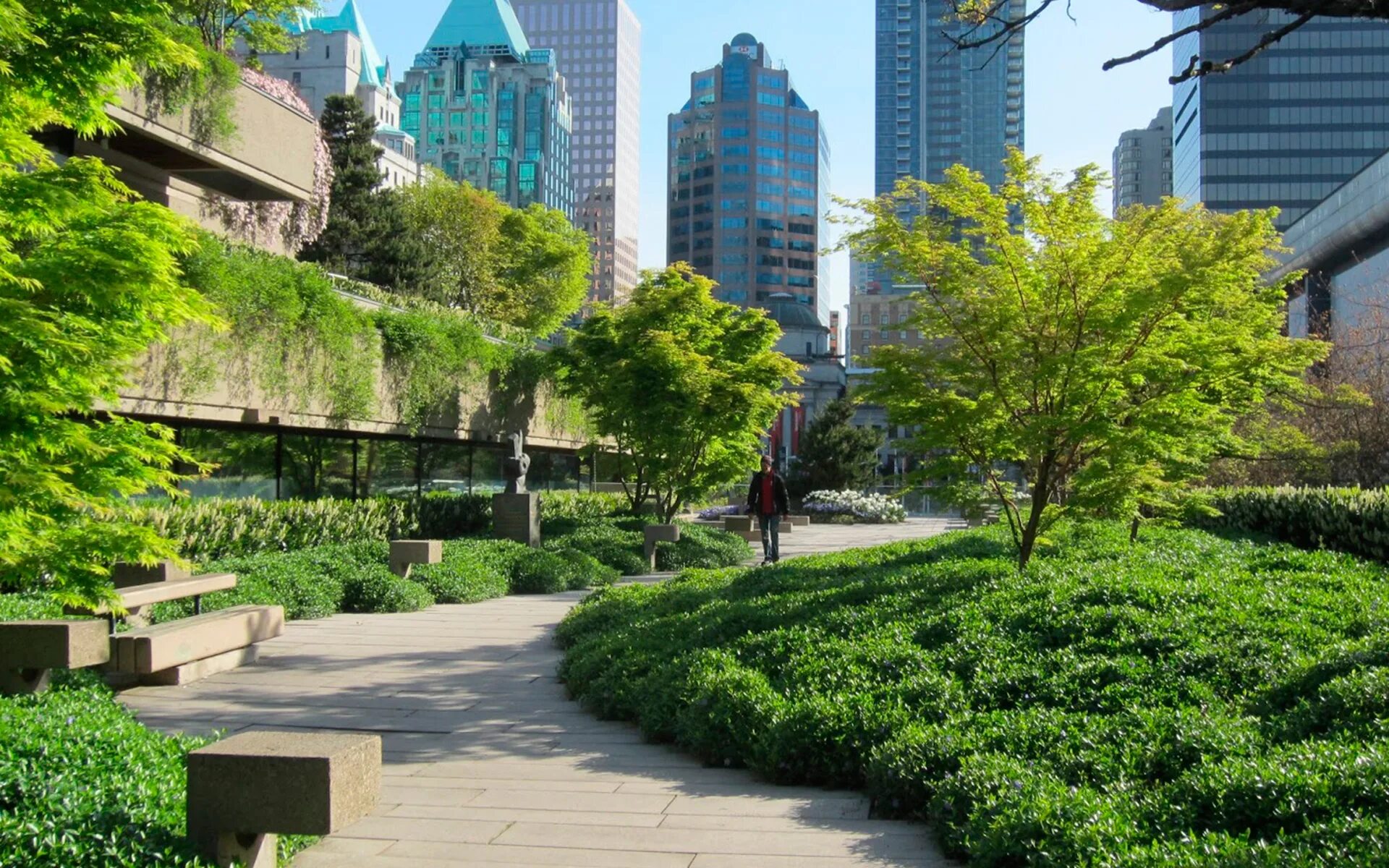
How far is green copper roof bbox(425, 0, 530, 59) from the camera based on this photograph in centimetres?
19088

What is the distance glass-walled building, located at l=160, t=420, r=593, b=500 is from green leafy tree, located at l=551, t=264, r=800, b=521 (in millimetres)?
2964

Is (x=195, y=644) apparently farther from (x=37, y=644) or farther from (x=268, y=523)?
(x=268, y=523)

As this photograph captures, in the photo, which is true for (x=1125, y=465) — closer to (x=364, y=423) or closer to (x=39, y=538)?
(x=39, y=538)

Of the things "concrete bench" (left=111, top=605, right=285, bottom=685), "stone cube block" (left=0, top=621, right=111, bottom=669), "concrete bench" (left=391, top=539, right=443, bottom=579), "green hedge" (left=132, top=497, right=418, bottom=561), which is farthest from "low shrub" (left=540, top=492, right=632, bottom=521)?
"stone cube block" (left=0, top=621, right=111, bottom=669)

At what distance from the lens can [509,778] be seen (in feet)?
22.3

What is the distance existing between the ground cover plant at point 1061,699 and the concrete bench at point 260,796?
2550 mm

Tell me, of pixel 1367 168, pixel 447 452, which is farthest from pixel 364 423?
pixel 1367 168

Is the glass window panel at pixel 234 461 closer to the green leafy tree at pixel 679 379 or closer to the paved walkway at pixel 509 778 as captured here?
the paved walkway at pixel 509 778

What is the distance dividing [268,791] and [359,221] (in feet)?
166

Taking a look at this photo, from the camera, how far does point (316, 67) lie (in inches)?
4818

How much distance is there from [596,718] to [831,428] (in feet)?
154

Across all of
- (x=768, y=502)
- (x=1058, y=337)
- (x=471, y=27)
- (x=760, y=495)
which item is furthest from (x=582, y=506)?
(x=471, y=27)

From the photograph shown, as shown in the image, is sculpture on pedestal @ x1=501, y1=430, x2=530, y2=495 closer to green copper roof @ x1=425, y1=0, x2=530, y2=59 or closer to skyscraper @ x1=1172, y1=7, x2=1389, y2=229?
skyscraper @ x1=1172, y1=7, x2=1389, y2=229

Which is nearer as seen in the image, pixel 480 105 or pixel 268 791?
pixel 268 791
